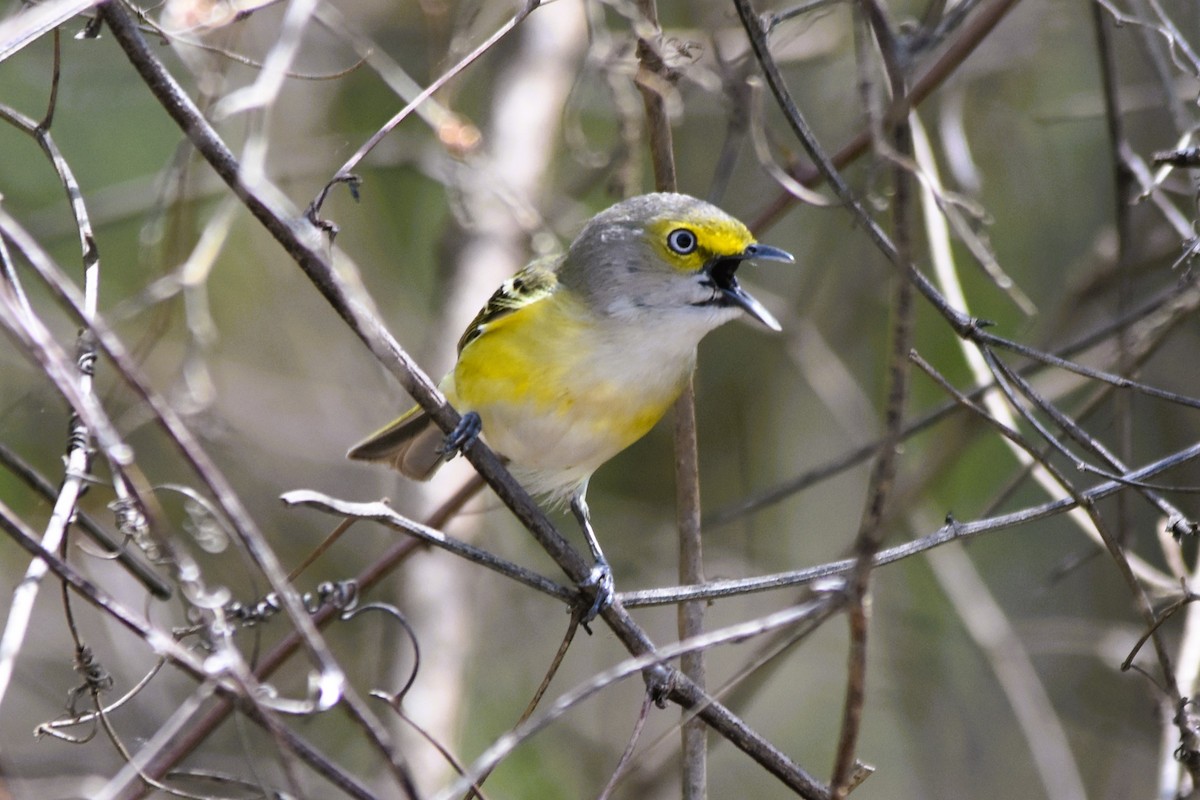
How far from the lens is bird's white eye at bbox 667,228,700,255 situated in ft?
10.1

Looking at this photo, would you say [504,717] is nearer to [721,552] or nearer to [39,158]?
[721,552]

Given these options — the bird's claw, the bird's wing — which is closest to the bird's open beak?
the bird's wing

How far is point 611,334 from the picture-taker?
3.09 metres

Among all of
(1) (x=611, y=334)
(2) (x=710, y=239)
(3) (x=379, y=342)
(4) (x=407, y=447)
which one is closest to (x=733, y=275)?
(2) (x=710, y=239)

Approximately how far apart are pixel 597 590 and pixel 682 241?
39.6 inches

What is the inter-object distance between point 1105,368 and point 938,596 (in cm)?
232

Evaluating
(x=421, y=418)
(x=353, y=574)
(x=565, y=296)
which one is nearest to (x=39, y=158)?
(x=353, y=574)

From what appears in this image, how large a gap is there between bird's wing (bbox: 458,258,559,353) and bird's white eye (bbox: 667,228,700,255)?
0.39 meters

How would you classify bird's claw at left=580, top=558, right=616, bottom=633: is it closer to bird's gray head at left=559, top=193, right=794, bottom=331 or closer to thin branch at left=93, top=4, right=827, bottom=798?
thin branch at left=93, top=4, right=827, bottom=798

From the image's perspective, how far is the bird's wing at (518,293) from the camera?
11.0 feet

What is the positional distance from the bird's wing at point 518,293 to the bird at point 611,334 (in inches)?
1.1

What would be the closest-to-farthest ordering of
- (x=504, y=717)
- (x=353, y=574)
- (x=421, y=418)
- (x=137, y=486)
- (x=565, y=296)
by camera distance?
1. (x=137, y=486)
2. (x=565, y=296)
3. (x=421, y=418)
4. (x=504, y=717)
5. (x=353, y=574)

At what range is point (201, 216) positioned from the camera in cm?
595

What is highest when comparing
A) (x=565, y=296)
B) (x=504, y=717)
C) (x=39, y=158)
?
(x=39, y=158)
